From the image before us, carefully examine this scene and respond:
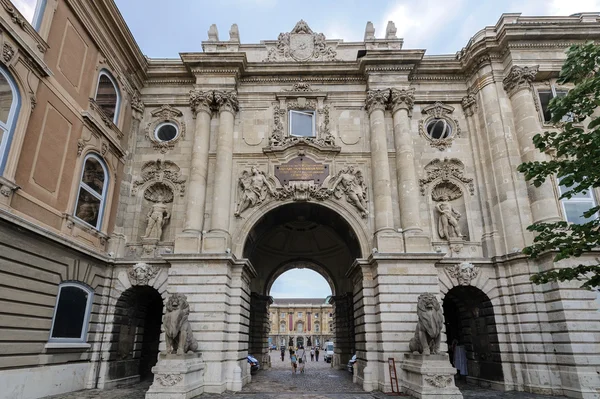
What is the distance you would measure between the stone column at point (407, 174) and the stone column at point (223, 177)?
783 cm

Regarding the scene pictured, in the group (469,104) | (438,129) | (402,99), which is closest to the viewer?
(402,99)

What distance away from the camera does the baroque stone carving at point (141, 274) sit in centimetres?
1612

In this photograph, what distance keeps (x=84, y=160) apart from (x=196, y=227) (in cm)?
517

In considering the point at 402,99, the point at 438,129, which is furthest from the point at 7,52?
the point at 438,129

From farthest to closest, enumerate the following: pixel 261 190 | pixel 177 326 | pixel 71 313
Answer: pixel 261 190 < pixel 71 313 < pixel 177 326

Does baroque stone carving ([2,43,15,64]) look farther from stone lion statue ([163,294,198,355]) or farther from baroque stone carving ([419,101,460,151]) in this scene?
baroque stone carving ([419,101,460,151])

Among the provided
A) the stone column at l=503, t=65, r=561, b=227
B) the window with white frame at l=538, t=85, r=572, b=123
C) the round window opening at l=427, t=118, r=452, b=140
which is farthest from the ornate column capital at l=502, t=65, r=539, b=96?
the round window opening at l=427, t=118, r=452, b=140

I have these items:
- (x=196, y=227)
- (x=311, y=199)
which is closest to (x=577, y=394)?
(x=311, y=199)

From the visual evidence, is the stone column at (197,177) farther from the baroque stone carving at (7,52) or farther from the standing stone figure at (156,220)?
the baroque stone carving at (7,52)

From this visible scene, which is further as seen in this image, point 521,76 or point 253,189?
point 253,189

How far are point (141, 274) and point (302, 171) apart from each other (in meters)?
8.52

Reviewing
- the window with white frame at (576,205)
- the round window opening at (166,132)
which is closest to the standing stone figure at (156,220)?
the round window opening at (166,132)

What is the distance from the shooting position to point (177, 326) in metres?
12.5

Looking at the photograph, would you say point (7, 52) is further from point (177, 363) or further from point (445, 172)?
point (445, 172)
